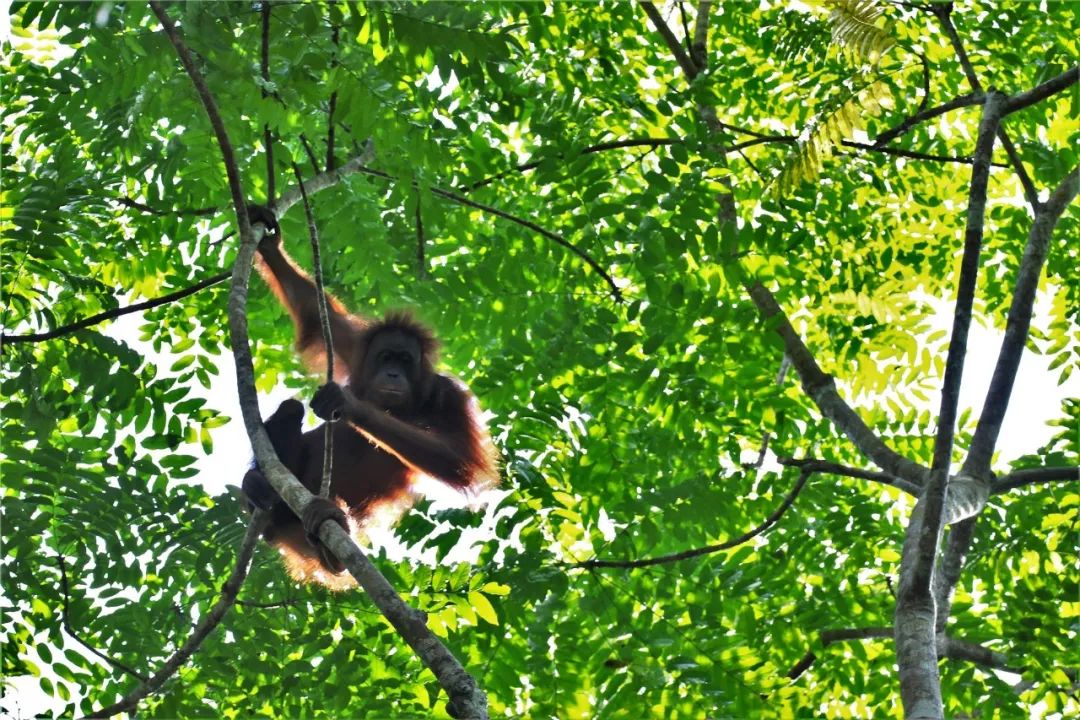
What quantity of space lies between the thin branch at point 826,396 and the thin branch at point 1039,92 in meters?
1.39

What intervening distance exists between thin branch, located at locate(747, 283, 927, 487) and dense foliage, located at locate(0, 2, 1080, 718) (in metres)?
0.21

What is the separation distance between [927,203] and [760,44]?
1.42 meters

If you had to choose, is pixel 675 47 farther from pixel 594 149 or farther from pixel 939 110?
pixel 939 110

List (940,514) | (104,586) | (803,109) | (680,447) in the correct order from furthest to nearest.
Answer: (803,109), (680,447), (104,586), (940,514)

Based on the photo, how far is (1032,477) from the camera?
15.7 ft

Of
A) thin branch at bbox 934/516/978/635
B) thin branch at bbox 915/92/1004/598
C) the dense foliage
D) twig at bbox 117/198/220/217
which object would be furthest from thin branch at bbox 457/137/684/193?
thin branch at bbox 934/516/978/635

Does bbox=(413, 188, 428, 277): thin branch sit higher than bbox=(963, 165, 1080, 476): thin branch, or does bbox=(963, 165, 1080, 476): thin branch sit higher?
bbox=(413, 188, 428, 277): thin branch

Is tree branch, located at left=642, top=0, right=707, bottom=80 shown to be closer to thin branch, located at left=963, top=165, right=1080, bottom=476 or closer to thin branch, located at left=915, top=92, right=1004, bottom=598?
thin branch, located at left=963, top=165, right=1080, bottom=476

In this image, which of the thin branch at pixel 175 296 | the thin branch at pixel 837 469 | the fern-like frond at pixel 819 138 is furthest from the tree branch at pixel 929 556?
the thin branch at pixel 175 296

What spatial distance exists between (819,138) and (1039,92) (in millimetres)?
892

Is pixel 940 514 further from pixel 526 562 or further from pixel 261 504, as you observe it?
pixel 261 504

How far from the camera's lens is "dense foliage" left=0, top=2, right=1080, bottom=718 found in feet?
14.8

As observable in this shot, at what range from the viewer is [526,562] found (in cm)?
473

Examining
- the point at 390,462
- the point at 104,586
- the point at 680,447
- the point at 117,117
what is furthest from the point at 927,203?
the point at 104,586
